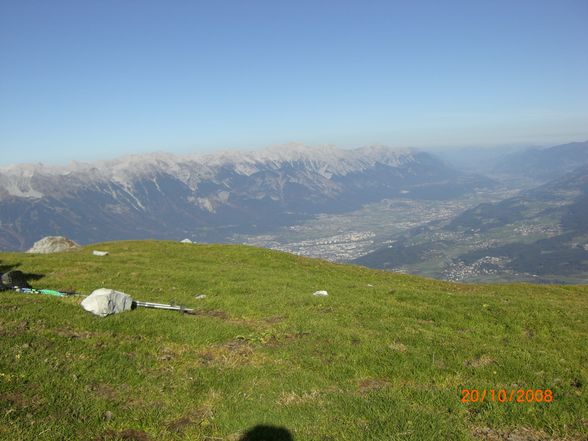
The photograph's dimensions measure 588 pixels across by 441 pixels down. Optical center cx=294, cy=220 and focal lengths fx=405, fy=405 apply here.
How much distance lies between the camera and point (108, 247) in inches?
2371

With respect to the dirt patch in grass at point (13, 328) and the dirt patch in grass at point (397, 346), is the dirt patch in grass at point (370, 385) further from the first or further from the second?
the dirt patch in grass at point (13, 328)

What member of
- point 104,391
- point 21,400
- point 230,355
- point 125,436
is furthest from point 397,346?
point 21,400

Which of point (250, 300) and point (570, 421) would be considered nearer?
point (570, 421)

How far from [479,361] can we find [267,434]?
9.89m

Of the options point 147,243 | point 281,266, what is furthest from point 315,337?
point 147,243

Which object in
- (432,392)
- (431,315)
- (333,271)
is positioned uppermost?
(432,392)

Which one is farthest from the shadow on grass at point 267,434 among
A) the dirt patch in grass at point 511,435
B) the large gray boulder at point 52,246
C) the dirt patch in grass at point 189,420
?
the large gray boulder at point 52,246

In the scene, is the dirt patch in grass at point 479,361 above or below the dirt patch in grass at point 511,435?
below

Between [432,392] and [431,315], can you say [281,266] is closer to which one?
[431,315]

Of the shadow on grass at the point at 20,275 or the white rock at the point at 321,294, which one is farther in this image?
the white rock at the point at 321,294

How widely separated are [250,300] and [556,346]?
55.4 ft
